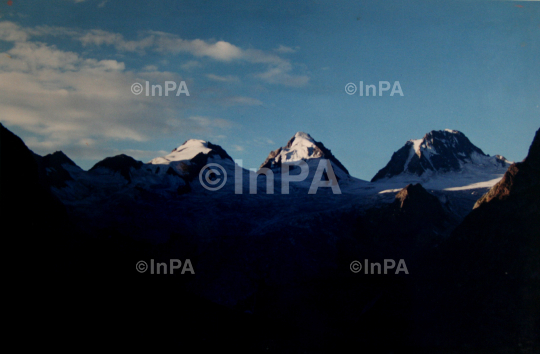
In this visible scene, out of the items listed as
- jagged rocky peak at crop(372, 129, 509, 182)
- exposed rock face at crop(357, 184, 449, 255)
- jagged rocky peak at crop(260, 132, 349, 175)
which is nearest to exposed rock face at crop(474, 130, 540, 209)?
exposed rock face at crop(357, 184, 449, 255)

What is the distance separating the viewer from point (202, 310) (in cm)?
6119

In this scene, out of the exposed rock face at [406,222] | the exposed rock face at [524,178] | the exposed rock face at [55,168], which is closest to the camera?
the exposed rock face at [524,178]

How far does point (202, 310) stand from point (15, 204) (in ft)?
99.2

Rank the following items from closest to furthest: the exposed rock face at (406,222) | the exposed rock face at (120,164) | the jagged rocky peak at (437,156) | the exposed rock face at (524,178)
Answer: the exposed rock face at (524,178) < the exposed rock face at (406,222) < the exposed rock face at (120,164) < the jagged rocky peak at (437,156)

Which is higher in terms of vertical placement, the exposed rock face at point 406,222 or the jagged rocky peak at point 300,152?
the jagged rocky peak at point 300,152

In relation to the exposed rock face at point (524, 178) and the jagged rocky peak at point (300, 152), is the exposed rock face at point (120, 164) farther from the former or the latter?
the exposed rock face at point (524, 178)

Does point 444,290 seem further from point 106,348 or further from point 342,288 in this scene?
point 106,348

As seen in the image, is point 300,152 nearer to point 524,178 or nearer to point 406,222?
point 406,222

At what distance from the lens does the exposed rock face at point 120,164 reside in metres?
92.5

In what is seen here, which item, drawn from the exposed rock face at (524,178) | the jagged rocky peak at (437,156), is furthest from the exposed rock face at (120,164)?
the jagged rocky peak at (437,156)

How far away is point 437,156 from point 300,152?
49543mm

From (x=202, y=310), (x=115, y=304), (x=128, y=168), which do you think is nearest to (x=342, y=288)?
(x=202, y=310)

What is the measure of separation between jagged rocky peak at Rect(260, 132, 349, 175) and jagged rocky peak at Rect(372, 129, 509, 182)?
20678mm

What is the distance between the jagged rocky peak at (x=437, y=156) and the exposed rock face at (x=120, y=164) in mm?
89264
